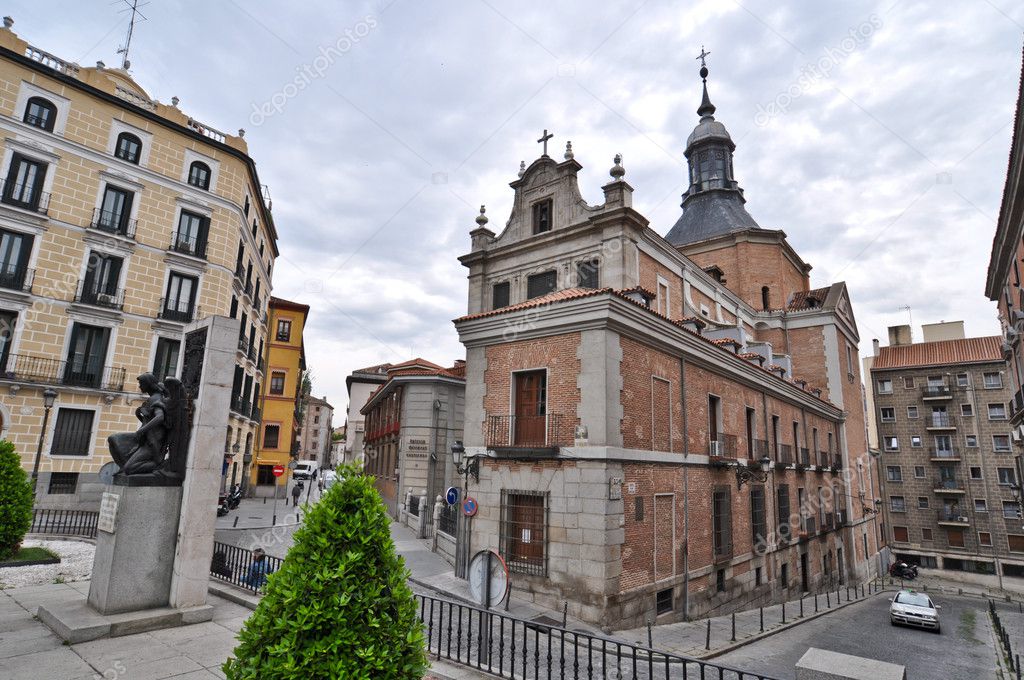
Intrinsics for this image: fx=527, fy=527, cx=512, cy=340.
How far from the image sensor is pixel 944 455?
46344mm

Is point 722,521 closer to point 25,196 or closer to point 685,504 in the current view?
point 685,504

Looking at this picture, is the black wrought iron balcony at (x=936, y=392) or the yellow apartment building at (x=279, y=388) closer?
the yellow apartment building at (x=279, y=388)

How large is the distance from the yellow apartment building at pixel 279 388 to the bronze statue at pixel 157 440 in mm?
33874

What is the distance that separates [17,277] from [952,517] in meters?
64.7

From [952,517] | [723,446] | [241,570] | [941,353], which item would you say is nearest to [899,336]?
[941,353]

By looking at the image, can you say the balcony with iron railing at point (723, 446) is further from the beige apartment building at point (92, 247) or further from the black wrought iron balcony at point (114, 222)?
the black wrought iron balcony at point (114, 222)

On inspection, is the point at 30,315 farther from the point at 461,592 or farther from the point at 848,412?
the point at 848,412

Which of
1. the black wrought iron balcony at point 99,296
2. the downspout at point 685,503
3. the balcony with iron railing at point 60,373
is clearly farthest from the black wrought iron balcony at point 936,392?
the black wrought iron balcony at point 99,296

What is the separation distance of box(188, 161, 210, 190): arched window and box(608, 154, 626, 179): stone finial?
2061 cm

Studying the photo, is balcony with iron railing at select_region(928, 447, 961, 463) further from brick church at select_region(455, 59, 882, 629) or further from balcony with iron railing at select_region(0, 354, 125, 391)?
balcony with iron railing at select_region(0, 354, 125, 391)

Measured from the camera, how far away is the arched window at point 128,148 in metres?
24.5

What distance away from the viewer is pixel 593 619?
1228 cm

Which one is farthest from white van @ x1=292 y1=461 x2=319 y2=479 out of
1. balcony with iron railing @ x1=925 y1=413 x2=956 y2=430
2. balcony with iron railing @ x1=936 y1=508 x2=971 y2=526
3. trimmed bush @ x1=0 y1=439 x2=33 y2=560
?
balcony with iron railing @ x1=925 y1=413 x2=956 y2=430

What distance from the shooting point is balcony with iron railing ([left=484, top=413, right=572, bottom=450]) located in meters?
13.9
